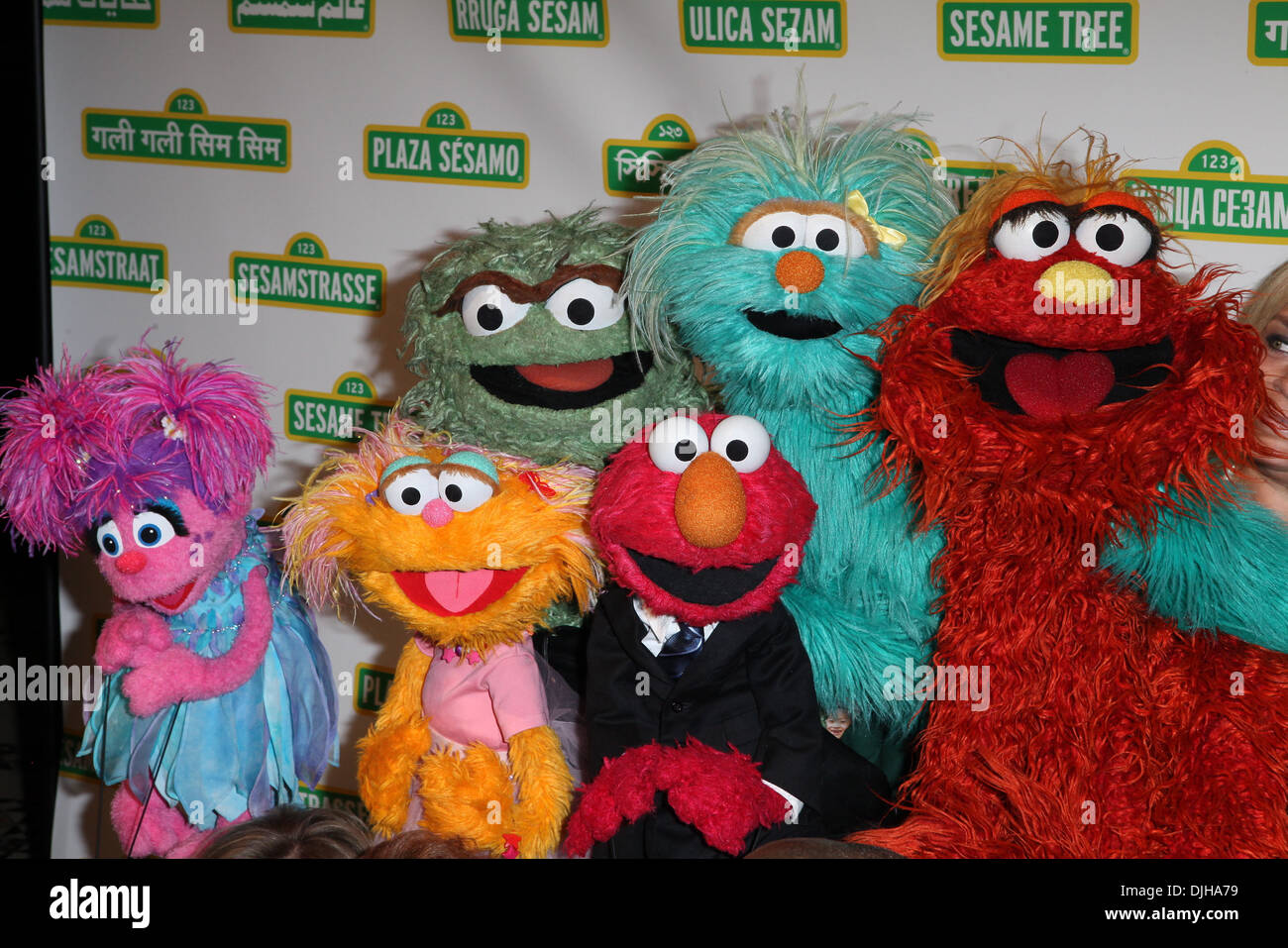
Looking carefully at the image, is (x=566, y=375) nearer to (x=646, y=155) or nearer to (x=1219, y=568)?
(x=646, y=155)

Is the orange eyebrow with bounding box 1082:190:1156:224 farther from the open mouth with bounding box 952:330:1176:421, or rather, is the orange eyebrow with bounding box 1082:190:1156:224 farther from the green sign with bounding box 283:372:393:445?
the green sign with bounding box 283:372:393:445

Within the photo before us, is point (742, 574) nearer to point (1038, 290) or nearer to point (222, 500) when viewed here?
point (1038, 290)

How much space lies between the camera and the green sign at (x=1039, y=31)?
1274 mm

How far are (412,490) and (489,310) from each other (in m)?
0.20

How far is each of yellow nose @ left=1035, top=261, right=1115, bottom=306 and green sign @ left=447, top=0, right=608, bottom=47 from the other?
74 centimetres

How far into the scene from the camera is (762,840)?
102 cm

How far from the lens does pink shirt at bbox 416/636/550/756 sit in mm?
1140

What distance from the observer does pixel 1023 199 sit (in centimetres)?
103

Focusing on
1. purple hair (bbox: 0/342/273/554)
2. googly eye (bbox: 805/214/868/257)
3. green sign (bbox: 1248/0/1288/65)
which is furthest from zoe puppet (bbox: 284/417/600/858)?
green sign (bbox: 1248/0/1288/65)

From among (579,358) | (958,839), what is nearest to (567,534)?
(579,358)

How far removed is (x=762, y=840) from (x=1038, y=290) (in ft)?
1.86

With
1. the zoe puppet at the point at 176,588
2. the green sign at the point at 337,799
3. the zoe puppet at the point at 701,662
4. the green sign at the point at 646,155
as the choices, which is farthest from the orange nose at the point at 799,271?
the green sign at the point at 337,799

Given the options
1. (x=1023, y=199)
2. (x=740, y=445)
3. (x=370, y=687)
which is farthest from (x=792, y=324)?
(x=370, y=687)
